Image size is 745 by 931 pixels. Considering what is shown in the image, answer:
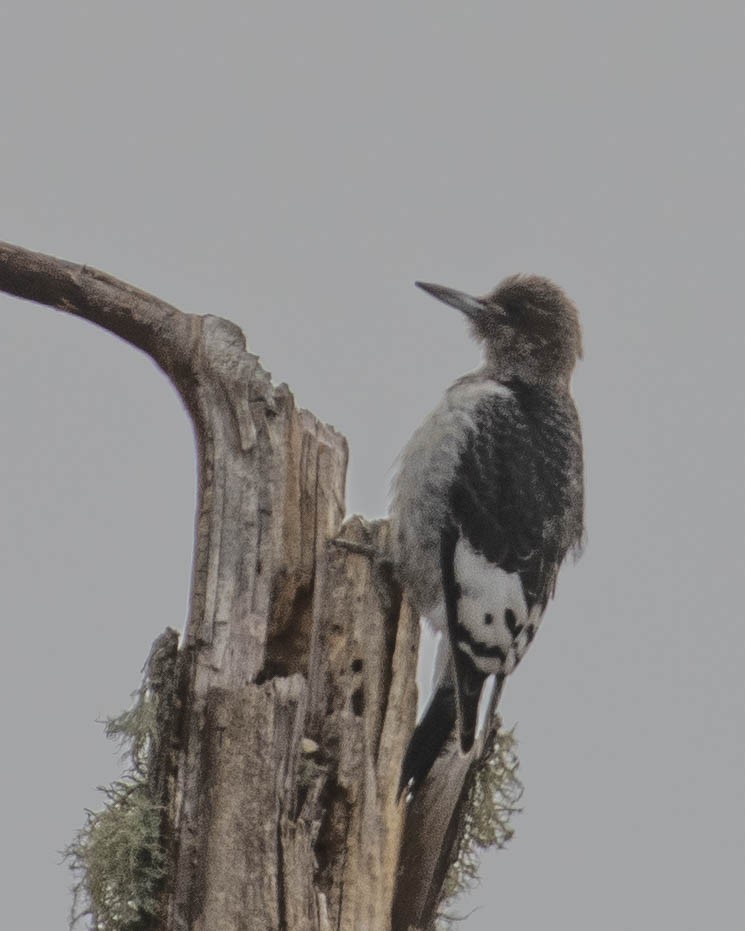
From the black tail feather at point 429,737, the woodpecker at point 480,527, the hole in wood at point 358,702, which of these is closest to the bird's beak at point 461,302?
the woodpecker at point 480,527

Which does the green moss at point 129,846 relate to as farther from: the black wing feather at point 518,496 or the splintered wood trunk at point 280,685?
the black wing feather at point 518,496

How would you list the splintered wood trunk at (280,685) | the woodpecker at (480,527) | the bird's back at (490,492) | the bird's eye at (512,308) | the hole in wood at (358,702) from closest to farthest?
the splintered wood trunk at (280,685), the hole in wood at (358,702), the woodpecker at (480,527), the bird's back at (490,492), the bird's eye at (512,308)

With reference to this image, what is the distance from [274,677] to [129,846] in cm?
57

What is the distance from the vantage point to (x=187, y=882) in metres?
3.30

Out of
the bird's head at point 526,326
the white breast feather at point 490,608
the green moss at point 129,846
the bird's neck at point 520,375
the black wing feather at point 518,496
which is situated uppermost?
the bird's head at point 526,326

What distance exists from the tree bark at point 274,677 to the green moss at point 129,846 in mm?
46

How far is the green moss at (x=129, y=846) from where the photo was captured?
333 centimetres

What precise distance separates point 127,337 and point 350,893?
1.67 meters

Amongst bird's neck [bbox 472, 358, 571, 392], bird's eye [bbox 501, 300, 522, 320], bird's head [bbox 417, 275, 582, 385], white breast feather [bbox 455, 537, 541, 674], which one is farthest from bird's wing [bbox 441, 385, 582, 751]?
bird's eye [bbox 501, 300, 522, 320]

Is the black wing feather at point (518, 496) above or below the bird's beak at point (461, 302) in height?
below

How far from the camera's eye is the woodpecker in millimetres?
4094

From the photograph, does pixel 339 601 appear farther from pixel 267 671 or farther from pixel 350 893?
pixel 350 893

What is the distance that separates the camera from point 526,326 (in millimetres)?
5254

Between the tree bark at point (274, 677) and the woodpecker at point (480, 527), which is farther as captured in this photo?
the woodpecker at point (480, 527)
